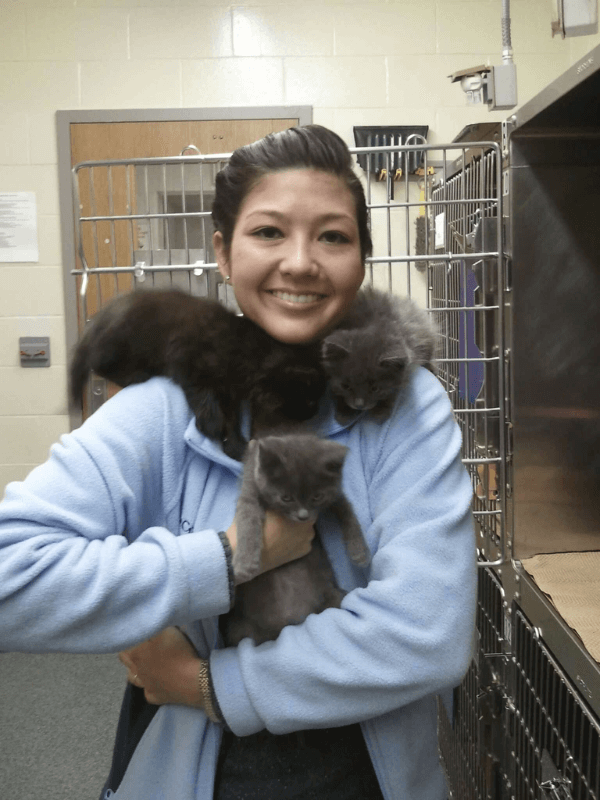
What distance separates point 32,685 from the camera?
2.90m

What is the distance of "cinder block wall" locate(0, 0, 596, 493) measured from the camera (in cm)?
341

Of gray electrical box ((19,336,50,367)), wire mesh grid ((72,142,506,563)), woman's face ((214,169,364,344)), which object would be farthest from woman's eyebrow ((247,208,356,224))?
gray electrical box ((19,336,50,367))

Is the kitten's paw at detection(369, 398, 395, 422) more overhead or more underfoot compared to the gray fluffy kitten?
more overhead

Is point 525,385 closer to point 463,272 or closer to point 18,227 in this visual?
point 463,272

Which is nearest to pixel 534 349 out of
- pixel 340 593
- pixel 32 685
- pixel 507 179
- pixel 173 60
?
pixel 507 179

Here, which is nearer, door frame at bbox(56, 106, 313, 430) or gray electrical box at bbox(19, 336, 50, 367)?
door frame at bbox(56, 106, 313, 430)

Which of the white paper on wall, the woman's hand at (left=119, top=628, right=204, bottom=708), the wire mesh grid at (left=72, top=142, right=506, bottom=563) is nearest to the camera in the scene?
the woman's hand at (left=119, top=628, right=204, bottom=708)

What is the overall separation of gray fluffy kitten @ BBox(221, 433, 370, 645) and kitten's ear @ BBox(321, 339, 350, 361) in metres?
0.15

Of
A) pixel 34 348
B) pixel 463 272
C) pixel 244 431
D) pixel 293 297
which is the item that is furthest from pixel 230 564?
pixel 34 348

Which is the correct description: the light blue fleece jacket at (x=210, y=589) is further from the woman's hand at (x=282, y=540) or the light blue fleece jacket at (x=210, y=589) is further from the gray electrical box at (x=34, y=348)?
the gray electrical box at (x=34, y=348)

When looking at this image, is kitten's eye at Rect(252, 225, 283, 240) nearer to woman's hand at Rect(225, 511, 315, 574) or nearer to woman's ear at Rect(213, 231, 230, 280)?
woman's ear at Rect(213, 231, 230, 280)

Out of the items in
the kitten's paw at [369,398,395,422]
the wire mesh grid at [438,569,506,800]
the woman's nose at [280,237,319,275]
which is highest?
the woman's nose at [280,237,319,275]

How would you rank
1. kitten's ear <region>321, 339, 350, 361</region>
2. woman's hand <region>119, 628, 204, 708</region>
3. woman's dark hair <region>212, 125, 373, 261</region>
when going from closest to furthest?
woman's hand <region>119, 628, 204, 708</region> < woman's dark hair <region>212, 125, 373, 261</region> < kitten's ear <region>321, 339, 350, 361</region>

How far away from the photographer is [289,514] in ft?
3.51
